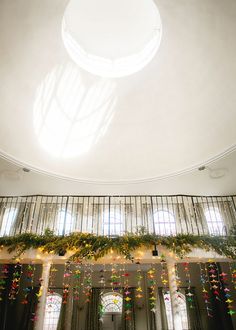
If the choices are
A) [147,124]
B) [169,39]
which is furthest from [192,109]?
[169,39]

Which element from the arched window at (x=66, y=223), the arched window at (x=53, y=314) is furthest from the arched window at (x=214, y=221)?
the arched window at (x=53, y=314)

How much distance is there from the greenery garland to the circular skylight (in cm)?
462

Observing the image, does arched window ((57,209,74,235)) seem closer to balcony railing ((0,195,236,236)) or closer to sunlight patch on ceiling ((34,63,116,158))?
balcony railing ((0,195,236,236))

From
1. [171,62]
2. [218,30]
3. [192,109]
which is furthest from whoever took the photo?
[192,109]

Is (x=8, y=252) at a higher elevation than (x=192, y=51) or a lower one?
lower

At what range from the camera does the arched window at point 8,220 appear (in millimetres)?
10034

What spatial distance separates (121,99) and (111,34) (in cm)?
182

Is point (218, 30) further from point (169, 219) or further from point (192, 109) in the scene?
point (169, 219)

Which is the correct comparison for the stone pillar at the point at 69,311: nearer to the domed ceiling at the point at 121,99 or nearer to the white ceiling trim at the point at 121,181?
→ the white ceiling trim at the point at 121,181

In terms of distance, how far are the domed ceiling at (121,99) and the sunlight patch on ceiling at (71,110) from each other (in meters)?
0.03

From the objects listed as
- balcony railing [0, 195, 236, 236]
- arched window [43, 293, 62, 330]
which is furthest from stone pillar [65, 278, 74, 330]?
balcony railing [0, 195, 236, 236]

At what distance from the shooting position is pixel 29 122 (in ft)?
23.8

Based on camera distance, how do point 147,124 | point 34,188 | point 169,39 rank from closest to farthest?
point 169,39, point 147,124, point 34,188

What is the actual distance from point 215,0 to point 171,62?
177cm
